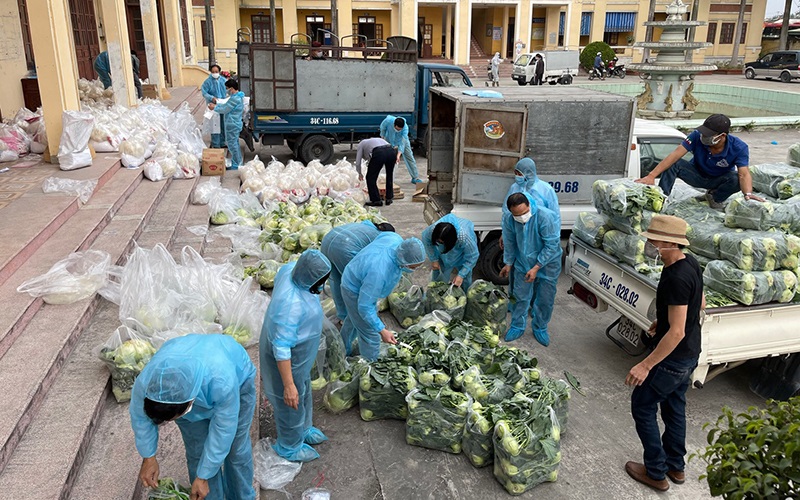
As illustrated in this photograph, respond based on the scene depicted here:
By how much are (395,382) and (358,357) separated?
24.5 inches

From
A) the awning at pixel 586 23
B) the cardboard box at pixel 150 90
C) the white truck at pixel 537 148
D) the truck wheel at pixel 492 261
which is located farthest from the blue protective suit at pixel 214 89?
the awning at pixel 586 23

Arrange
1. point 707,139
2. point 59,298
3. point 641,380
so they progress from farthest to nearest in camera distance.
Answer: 1. point 707,139
2. point 59,298
3. point 641,380

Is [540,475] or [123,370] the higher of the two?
[123,370]

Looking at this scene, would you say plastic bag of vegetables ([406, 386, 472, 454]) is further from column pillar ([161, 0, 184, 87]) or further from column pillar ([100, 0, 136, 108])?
column pillar ([161, 0, 184, 87])

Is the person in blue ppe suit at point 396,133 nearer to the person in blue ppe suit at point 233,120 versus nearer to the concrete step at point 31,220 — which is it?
the person in blue ppe suit at point 233,120

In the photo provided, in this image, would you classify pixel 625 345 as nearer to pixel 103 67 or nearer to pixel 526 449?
pixel 526 449

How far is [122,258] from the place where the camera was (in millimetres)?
5938

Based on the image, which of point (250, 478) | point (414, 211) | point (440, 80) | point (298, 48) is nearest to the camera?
point (250, 478)

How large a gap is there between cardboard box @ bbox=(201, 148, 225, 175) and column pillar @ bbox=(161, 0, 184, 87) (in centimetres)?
1034

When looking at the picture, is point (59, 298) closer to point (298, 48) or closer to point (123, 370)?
point (123, 370)

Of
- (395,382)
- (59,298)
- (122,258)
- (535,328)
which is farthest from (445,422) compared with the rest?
(122,258)

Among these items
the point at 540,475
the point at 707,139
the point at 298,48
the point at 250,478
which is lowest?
the point at 540,475

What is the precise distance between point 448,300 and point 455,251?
50cm

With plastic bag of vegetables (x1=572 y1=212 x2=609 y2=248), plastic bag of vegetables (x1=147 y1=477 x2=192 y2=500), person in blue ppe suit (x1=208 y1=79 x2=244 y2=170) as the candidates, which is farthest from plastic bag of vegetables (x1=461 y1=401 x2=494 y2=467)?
person in blue ppe suit (x1=208 y1=79 x2=244 y2=170)
